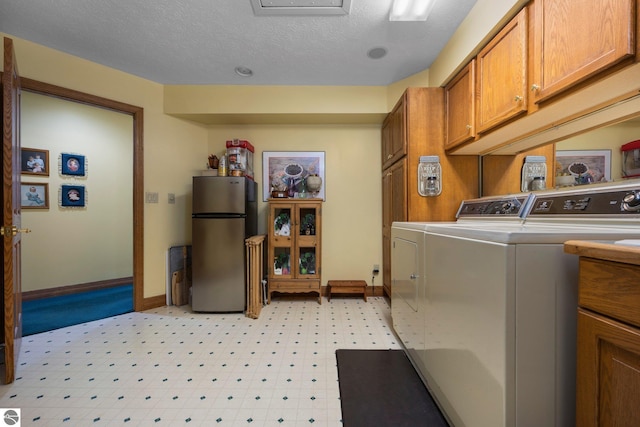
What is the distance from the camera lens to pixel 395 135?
264cm

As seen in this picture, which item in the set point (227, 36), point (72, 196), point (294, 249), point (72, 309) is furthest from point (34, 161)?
point (294, 249)

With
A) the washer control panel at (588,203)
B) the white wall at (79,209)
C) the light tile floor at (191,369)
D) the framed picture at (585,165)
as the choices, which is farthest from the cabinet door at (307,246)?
the white wall at (79,209)

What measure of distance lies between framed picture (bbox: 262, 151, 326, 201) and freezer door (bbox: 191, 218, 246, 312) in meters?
0.79

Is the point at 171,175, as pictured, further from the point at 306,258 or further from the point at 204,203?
the point at 306,258

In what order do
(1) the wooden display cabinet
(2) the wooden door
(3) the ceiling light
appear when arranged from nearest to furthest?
(2) the wooden door
(3) the ceiling light
(1) the wooden display cabinet

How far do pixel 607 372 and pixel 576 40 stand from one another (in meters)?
1.33

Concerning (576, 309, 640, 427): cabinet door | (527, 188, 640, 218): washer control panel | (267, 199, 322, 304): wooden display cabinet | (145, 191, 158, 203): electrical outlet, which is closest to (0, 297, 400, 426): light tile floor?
(267, 199, 322, 304): wooden display cabinet

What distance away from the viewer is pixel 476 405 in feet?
3.15

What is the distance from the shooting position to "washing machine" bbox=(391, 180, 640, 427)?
80 cm

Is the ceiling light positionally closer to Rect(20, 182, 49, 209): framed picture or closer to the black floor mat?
the black floor mat

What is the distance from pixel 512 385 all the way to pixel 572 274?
42 cm

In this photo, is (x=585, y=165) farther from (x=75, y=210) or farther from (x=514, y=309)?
(x=75, y=210)

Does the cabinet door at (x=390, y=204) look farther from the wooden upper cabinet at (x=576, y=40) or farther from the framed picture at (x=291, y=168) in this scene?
the wooden upper cabinet at (x=576, y=40)

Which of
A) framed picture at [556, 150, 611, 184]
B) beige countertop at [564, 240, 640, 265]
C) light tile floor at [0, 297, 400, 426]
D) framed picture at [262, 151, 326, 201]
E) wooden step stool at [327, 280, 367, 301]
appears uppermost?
framed picture at [262, 151, 326, 201]
